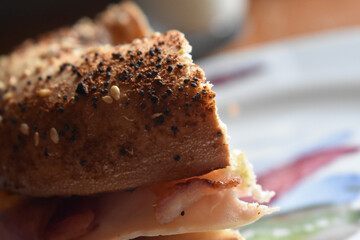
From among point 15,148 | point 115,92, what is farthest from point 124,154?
point 15,148

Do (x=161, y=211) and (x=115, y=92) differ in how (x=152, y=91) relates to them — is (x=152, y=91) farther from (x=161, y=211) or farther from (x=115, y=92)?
(x=161, y=211)

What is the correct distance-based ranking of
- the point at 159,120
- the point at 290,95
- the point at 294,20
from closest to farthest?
1. the point at 159,120
2. the point at 290,95
3. the point at 294,20

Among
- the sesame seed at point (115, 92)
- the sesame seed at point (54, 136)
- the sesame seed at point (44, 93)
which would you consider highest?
the sesame seed at point (44, 93)

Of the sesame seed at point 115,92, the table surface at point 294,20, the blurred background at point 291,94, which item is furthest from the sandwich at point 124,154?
the table surface at point 294,20

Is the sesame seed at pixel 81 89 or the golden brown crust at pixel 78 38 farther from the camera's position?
the golden brown crust at pixel 78 38

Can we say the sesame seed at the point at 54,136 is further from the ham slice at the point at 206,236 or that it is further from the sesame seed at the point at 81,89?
the ham slice at the point at 206,236

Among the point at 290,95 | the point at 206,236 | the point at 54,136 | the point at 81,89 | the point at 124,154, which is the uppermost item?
the point at 290,95
